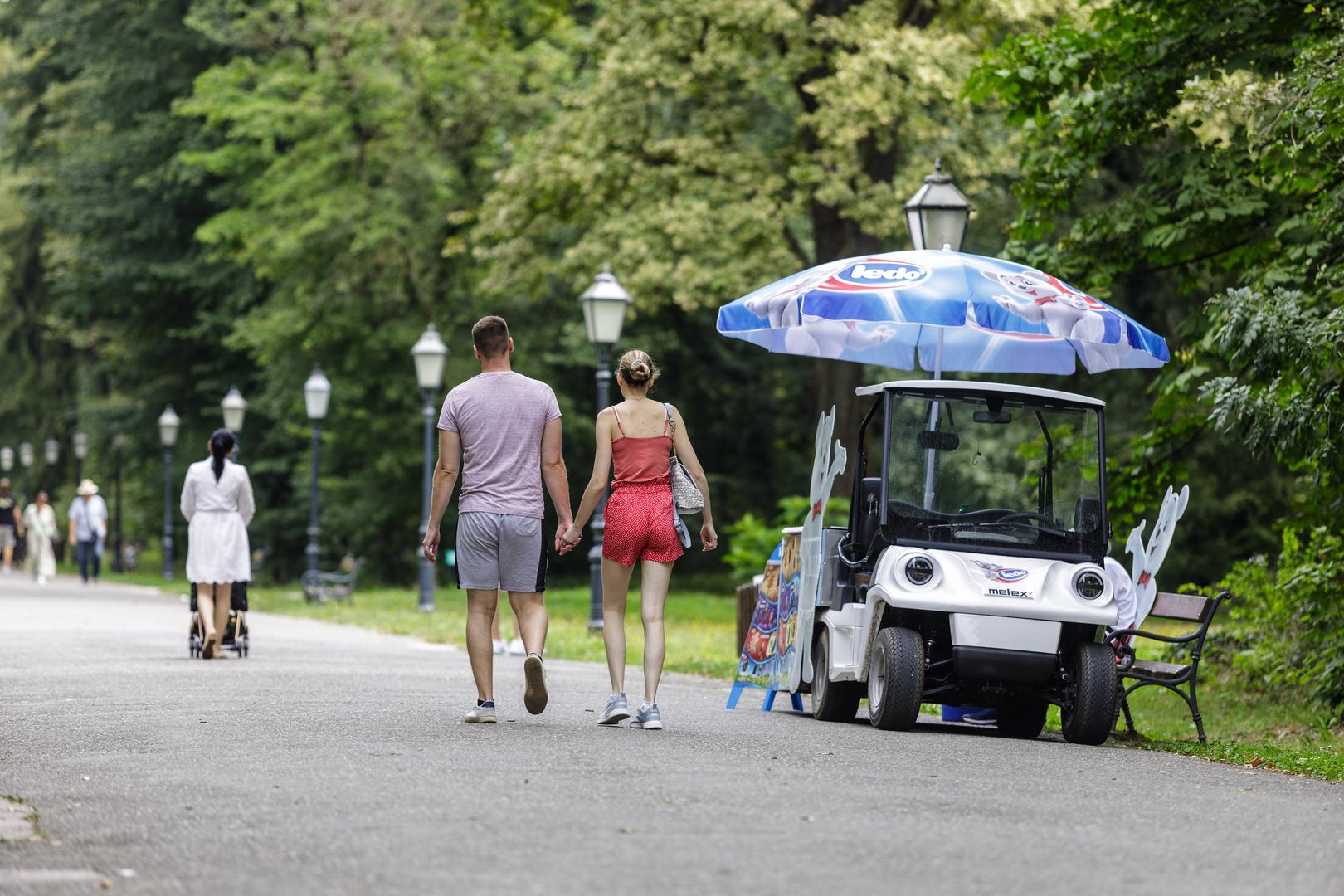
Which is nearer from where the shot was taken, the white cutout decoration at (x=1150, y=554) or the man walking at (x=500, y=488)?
the man walking at (x=500, y=488)

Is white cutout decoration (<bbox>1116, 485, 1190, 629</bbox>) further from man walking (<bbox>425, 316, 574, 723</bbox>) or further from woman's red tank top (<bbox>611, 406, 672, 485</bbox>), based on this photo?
man walking (<bbox>425, 316, 574, 723</bbox>)

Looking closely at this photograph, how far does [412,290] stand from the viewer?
3872 centimetres

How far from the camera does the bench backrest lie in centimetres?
1230

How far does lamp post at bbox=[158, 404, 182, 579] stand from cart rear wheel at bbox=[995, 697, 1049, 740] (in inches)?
1321

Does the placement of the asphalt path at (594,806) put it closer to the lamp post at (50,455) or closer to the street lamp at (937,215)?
the street lamp at (937,215)

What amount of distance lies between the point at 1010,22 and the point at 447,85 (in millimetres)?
13671

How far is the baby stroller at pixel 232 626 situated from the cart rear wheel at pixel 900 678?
25.4 feet

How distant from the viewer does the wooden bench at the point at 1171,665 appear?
11.9 meters

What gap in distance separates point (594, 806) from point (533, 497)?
345 centimetres

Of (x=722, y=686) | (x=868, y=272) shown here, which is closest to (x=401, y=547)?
(x=722, y=686)

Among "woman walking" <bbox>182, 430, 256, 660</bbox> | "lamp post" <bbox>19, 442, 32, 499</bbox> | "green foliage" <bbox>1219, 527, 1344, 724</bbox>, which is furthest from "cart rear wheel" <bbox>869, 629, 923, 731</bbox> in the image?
"lamp post" <bbox>19, 442, 32, 499</bbox>

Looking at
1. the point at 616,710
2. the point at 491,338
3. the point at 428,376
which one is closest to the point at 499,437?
the point at 491,338

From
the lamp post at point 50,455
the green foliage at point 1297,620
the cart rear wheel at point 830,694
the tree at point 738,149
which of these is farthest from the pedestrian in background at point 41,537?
the cart rear wheel at point 830,694

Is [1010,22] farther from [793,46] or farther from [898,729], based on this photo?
[898,729]
